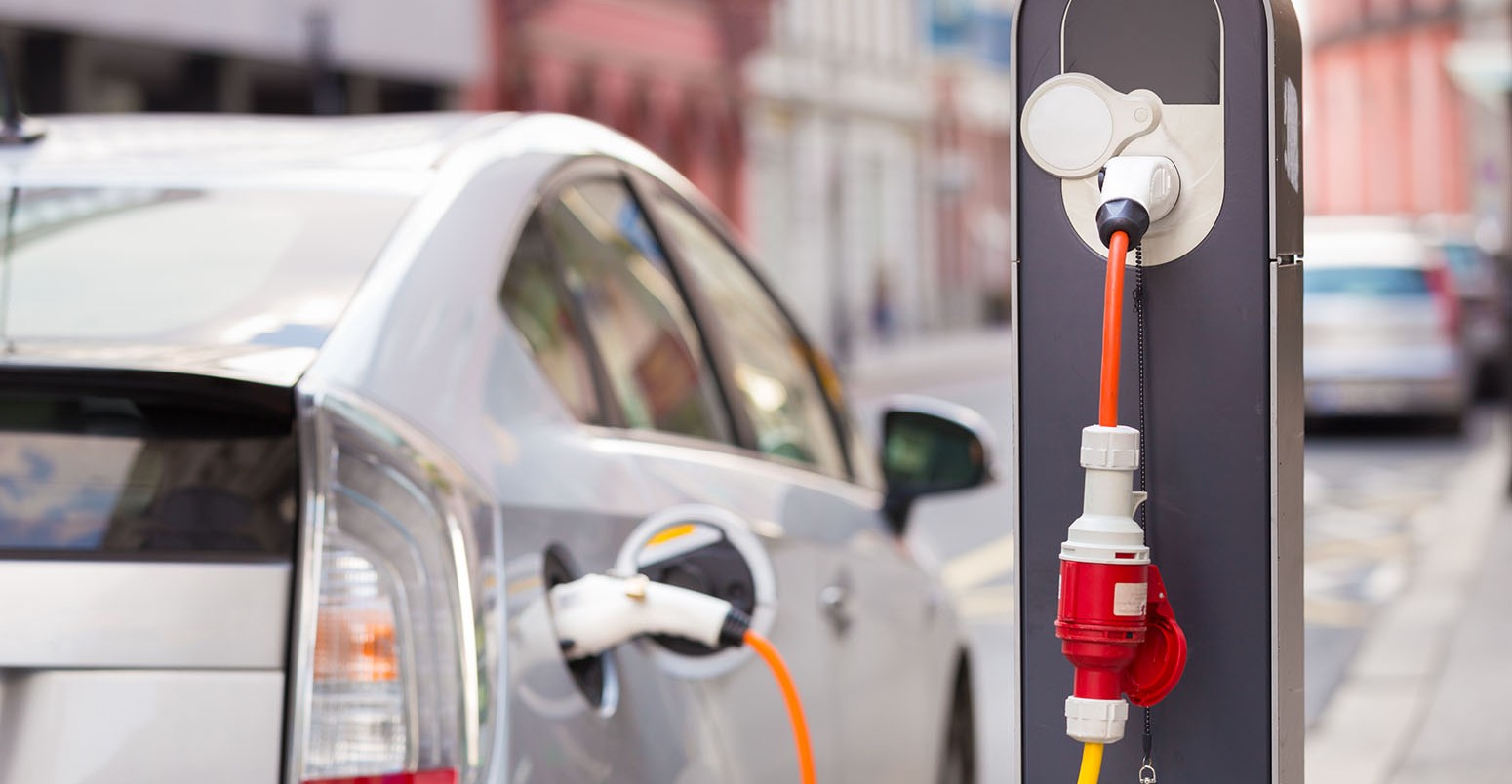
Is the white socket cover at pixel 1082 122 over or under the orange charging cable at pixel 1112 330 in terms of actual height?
over

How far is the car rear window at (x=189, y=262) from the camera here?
2270mm

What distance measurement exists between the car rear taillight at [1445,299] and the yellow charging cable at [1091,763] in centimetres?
1579

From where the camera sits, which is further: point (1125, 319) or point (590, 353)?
point (590, 353)

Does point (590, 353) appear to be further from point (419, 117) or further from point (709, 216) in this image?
point (709, 216)

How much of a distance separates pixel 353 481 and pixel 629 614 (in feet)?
1.17

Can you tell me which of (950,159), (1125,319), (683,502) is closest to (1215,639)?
(1125,319)

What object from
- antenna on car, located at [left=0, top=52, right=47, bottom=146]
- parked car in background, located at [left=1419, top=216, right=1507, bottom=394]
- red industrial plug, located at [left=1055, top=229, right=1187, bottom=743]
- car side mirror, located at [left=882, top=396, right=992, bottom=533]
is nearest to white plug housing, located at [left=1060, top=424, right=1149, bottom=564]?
red industrial plug, located at [left=1055, top=229, right=1187, bottom=743]

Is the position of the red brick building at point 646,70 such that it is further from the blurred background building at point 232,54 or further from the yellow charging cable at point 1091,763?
the yellow charging cable at point 1091,763

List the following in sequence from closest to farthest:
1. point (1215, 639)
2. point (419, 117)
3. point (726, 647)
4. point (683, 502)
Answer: point (1215, 639), point (726, 647), point (683, 502), point (419, 117)

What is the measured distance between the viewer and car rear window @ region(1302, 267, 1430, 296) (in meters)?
17.2

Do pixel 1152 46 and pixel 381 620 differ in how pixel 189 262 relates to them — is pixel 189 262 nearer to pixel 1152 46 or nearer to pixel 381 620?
pixel 381 620


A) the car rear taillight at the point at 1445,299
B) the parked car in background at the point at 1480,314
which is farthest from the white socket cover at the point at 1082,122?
the parked car in background at the point at 1480,314

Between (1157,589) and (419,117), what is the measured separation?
140cm

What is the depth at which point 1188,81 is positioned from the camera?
2.23 metres
